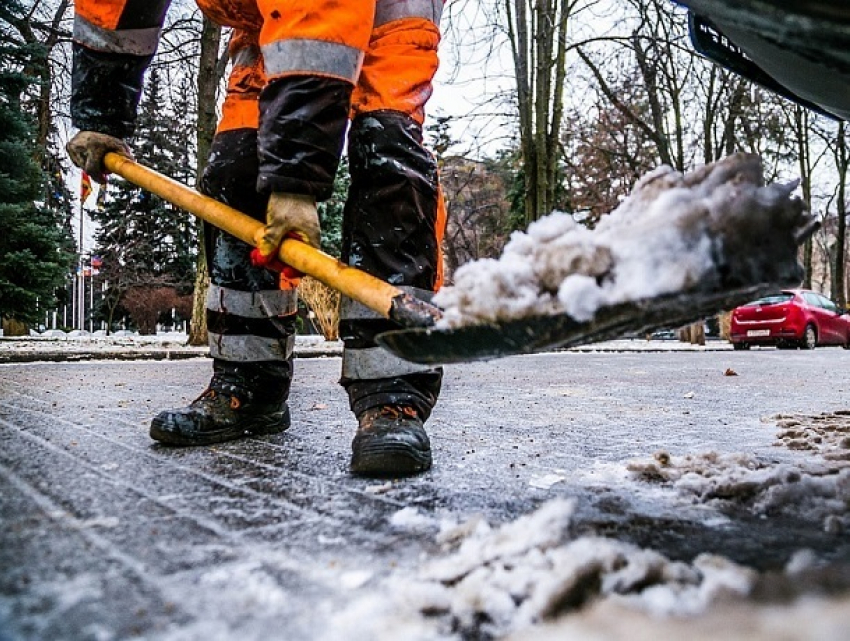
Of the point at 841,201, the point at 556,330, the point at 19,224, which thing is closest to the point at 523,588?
the point at 556,330

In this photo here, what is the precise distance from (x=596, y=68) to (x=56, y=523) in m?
12.8

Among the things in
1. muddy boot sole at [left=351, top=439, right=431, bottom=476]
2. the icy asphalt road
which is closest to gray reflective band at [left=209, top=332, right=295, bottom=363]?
the icy asphalt road

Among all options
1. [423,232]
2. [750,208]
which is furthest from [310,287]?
[750,208]

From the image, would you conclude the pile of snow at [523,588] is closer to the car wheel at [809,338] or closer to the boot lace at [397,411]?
the boot lace at [397,411]

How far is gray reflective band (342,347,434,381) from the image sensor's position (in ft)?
6.18

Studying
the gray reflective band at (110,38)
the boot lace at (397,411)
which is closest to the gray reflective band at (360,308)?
the boot lace at (397,411)

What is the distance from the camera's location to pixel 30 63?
1118 cm

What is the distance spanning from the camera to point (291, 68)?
5.37ft

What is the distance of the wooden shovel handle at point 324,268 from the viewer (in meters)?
1.47

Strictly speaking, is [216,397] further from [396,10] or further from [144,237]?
[144,237]

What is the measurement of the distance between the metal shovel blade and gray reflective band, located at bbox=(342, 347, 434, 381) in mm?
444

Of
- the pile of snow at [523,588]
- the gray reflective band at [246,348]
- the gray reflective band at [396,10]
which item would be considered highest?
the gray reflective band at [396,10]

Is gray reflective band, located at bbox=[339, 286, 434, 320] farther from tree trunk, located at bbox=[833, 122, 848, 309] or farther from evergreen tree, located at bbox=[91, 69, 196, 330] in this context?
tree trunk, located at bbox=[833, 122, 848, 309]

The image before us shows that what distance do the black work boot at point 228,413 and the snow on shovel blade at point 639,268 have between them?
3.25ft
